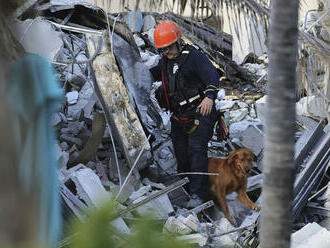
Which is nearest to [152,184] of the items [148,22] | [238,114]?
[238,114]

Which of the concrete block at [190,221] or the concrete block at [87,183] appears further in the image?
the concrete block at [87,183]

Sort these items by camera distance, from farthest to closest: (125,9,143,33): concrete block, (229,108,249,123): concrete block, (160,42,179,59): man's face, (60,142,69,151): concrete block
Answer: (125,9,143,33): concrete block → (229,108,249,123): concrete block → (60,142,69,151): concrete block → (160,42,179,59): man's face

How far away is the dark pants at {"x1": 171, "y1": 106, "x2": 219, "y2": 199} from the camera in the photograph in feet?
25.7

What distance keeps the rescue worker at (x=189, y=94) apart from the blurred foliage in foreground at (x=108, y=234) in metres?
5.59

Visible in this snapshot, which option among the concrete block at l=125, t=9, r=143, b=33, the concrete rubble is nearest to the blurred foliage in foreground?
the concrete rubble

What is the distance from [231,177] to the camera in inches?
315

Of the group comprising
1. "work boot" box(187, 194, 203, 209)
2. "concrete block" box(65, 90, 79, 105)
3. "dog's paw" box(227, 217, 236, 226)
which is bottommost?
"dog's paw" box(227, 217, 236, 226)

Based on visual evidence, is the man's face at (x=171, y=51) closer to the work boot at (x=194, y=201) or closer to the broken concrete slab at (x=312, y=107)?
the work boot at (x=194, y=201)

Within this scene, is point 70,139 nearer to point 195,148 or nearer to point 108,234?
point 195,148

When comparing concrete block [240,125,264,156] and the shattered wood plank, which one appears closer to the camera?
the shattered wood plank

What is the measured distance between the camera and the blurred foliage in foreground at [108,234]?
1910mm

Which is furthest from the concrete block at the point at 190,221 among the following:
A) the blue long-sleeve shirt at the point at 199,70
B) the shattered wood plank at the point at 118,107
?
the blue long-sleeve shirt at the point at 199,70

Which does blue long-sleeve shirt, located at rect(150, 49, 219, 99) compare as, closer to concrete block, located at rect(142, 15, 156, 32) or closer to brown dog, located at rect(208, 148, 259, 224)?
brown dog, located at rect(208, 148, 259, 224)

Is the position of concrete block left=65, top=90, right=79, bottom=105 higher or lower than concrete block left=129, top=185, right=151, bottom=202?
higher
